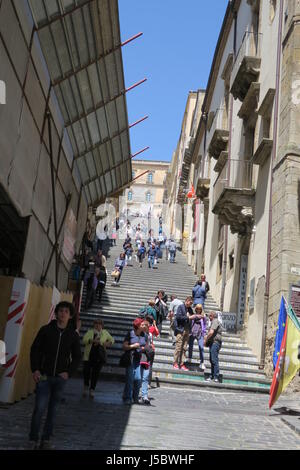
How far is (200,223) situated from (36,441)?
30490 mm

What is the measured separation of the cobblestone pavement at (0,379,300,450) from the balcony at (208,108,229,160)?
16089 millimetres

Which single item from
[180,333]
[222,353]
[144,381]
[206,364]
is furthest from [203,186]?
[144,381]

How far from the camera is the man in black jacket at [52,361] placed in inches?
287

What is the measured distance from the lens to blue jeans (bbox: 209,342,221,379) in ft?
52.0

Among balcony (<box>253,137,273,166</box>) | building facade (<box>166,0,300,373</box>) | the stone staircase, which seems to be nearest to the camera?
the stone staircase

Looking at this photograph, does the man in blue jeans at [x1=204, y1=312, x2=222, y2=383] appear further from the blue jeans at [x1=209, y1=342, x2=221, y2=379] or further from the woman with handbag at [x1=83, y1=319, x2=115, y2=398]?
the woman with handbag at [x1=83, y1=319, x2=115, y2=398]

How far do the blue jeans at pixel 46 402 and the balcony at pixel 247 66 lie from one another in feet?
55.2

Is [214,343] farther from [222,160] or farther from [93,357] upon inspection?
[222,160]

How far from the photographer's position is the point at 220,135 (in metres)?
28.3

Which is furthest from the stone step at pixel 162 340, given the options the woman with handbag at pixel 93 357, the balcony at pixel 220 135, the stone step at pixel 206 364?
the balcony at pixel 220 135

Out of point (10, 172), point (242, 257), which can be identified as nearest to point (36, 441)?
point (10, 172)

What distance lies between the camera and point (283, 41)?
18719 mm

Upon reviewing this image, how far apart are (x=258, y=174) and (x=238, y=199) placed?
1090mm

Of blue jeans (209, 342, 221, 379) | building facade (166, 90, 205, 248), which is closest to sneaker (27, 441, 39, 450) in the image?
blue jeans (209, 342, 221, 379)
